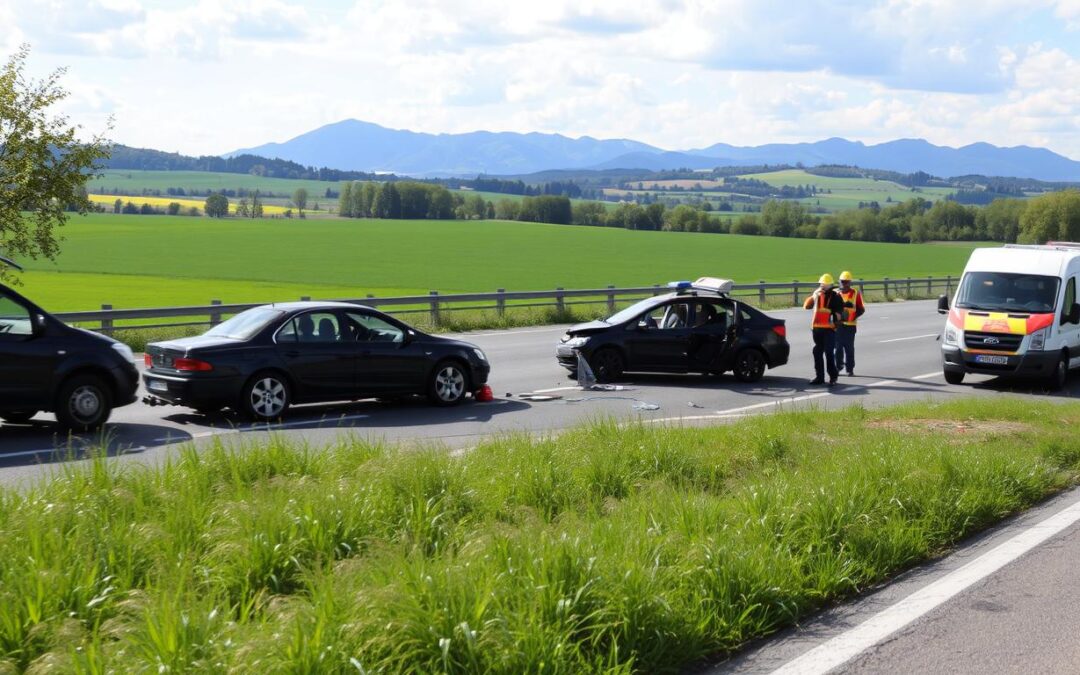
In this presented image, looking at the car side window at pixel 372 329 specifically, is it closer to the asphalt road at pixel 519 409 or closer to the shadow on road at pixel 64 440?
the asphalt road at pixel 519 409

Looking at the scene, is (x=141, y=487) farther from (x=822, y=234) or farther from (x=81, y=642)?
(x=822, y=234)

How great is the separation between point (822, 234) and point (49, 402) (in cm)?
10787

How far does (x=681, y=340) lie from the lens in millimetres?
19016

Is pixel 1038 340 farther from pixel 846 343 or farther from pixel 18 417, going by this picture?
pixel 18 417

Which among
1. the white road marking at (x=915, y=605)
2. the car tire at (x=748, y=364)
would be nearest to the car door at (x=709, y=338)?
the car tire at (x=748, y=364)

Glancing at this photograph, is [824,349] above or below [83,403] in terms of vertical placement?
below

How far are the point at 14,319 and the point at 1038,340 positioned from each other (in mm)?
14828

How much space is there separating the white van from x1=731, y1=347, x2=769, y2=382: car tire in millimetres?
3112

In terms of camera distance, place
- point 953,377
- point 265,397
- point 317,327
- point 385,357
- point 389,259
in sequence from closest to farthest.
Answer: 1. point 265,397
2. point 317,327
3. point 385,357
4. point 953,377
5. point 389,259

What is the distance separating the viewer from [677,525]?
281 inches

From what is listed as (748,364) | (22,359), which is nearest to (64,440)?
(22,359)

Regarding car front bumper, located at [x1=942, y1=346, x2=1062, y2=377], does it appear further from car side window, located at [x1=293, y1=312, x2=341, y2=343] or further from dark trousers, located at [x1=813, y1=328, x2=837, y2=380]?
car side window, located at [x1=293, y1=312, x2=341, y2=343]

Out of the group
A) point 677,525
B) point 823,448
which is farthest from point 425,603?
point 823,448

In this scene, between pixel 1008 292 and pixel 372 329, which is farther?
pixel 1008 292
